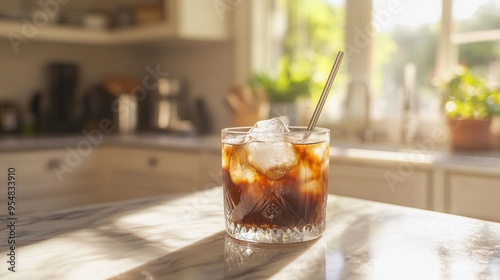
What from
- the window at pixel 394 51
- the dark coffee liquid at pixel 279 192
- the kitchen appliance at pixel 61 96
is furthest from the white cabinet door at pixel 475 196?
the kitchen appliance at pixel 61 96

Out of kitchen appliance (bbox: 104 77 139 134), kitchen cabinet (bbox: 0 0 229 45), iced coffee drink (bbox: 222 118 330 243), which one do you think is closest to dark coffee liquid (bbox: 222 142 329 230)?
iced coffee drink (bbox: 222 118 330 243)

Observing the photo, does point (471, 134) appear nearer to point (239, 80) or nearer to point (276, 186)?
point (239, 80)

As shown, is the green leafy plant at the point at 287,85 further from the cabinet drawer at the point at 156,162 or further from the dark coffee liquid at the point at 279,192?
the dark coffee liquid at the point at 279,192

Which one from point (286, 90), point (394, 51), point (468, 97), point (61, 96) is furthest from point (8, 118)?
point (468, 97)

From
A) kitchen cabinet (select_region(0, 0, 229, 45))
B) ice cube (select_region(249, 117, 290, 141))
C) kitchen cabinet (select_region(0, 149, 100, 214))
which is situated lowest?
kitchen cabinet (select_region(0, 149, 100, 214))

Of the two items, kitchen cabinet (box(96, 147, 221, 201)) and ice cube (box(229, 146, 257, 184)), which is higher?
ice cube (box(229, 146, 257, 184))

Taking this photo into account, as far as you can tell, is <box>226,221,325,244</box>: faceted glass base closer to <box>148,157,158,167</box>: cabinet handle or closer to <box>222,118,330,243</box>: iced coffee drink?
<box>222,118,330,243</box>: iced coffee drink
